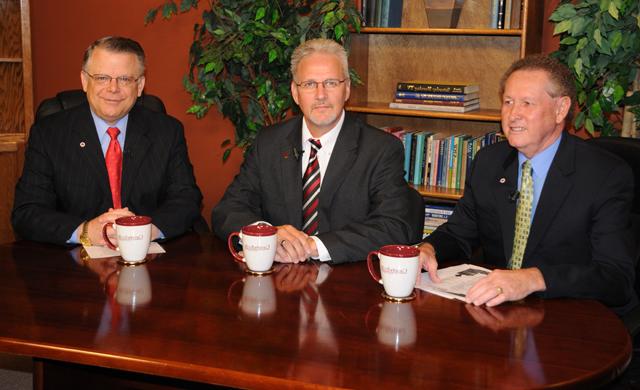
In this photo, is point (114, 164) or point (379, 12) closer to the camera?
point (114, 164)

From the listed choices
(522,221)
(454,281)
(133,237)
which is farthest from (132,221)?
(522,221)

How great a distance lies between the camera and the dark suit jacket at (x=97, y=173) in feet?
8.79

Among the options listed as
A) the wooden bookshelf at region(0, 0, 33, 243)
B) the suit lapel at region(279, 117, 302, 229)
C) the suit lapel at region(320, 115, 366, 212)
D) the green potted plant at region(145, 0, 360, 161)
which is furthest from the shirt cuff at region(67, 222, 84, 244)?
the wooden bookshelf at region(0, 0, 33, 243)

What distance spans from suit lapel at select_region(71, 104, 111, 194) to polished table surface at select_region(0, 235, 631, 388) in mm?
678

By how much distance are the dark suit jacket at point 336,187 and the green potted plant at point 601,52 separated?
43.6 inches

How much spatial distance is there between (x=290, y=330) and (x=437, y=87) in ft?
8.33

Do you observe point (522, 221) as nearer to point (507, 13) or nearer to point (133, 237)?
point (133, 237)

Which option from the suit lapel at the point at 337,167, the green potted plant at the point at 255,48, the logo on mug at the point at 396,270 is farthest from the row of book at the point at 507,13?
the logo on mug at the point at 396,270

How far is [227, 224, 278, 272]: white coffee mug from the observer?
2055mm

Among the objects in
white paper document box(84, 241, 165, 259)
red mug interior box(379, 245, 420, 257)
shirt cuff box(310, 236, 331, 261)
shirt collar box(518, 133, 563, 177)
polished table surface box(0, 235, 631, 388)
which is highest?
shirt collar box(518, 133, 563, 177)

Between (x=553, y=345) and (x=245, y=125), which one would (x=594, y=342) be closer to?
(x=553, y=345)

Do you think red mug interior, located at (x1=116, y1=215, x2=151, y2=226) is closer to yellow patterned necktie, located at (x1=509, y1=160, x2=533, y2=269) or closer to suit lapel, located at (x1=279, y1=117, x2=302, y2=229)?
suit lapel, located at (x1=279, y1=117, x2=302, y2=229)

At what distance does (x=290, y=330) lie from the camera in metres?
1.67

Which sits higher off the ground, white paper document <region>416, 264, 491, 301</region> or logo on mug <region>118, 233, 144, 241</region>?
logo on mug <region>118, 233, 144, 241</region>
